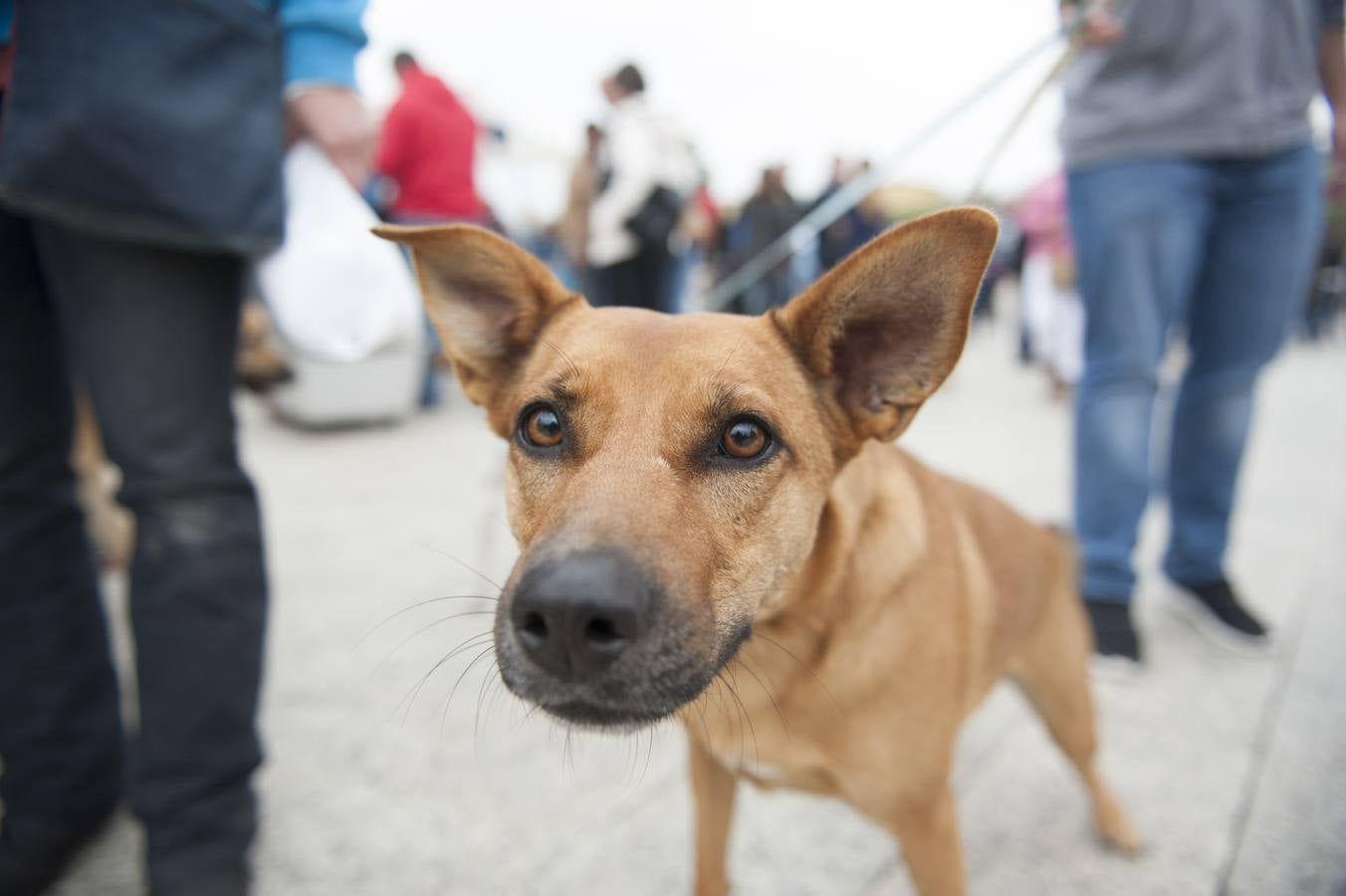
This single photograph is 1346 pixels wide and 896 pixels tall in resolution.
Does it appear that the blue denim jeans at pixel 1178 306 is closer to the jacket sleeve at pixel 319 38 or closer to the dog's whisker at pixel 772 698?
the dog's whisker at pixel 772 698

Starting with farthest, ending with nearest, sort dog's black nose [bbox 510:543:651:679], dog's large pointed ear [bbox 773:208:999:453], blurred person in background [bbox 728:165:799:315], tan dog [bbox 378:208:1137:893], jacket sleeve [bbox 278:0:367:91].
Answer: blurred person in background [bbox 728:165:799:315] → jacket sleeve [bbox 278:0:367:91] → dog's large pointed ear [bbox 773:208:999:453] → tan dog [bbox 378:208:1137:893] → dog's black nose [bbox 510:543:651:679]

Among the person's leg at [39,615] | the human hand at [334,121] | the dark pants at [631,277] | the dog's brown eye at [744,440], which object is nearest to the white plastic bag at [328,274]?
the human hand at [334,121]

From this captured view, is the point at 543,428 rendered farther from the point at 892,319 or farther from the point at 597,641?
the point at 892,319

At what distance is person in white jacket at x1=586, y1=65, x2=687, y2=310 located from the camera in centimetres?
492

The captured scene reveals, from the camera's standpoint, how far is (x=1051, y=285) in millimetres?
8438

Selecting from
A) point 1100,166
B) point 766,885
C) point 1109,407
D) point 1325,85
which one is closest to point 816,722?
point 766,885

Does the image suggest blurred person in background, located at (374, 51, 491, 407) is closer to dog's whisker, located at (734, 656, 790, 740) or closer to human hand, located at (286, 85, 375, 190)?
human hand, located at (286, 85, 375, 190)

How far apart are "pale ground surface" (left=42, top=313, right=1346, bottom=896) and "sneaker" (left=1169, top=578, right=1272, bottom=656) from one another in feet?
0.21

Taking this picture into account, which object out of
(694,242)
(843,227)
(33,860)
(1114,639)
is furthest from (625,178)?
(694,242)

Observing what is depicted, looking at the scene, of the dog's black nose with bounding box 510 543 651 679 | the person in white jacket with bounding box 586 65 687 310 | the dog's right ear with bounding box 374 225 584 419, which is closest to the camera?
the dog's black nose with bounding box 510 543 651 679

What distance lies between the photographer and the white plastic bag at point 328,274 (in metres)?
1.73

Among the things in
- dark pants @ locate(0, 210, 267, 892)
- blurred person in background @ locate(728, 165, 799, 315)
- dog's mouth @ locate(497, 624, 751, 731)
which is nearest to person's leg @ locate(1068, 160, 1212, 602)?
dog's mouth @ locate(497, 624, 751, 731)

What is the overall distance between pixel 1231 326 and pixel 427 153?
538cm

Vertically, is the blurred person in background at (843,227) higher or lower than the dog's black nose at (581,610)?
lower
